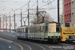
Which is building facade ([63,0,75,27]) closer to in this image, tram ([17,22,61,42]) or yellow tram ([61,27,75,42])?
yellow tram ([61,27,75,42])

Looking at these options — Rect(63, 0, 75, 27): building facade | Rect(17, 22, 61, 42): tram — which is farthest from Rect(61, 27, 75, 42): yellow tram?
Rect(63, 0, 75, 27): building facade

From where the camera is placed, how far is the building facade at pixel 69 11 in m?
64.1

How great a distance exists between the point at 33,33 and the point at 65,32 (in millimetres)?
7696

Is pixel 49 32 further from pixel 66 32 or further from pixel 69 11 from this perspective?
pixel 69 11

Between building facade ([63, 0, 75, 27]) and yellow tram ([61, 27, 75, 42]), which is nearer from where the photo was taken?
yellow tram ([61, 27, 75, 42])

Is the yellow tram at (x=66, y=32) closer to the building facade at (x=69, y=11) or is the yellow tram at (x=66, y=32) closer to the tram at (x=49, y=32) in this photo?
the tram at (x=49, y=32)

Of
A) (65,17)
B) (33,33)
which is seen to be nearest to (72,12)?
(65,17)

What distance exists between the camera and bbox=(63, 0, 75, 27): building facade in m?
64.1

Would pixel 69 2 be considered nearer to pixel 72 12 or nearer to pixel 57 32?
pixel 72 12

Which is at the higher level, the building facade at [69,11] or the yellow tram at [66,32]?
the building facade at [69,11]

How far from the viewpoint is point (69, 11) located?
67375mm

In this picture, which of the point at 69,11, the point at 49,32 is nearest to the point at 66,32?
the point at 49,32

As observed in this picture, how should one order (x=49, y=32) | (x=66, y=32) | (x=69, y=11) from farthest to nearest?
(x=69, y=11), (x=66, y=32), (x=49, y=32)

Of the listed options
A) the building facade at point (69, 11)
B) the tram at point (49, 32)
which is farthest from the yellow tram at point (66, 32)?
the building facade at point (69, 11)
